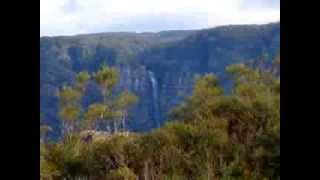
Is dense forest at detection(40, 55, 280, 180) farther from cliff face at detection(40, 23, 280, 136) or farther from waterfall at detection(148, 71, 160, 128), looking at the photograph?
waterfall at detection(148, 71, 160, 128)

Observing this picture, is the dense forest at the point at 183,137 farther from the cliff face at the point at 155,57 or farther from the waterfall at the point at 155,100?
the waterfall at the point at 155,100

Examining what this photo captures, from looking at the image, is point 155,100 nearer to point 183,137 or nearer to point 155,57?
point 155,57

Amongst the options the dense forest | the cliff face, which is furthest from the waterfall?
the dense forest

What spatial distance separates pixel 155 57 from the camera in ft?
10.6

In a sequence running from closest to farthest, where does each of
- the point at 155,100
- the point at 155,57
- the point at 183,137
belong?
the point at 155,100, the point at 155,57, the point at 183,137

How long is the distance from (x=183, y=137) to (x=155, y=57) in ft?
3.50

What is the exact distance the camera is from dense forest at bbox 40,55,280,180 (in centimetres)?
384

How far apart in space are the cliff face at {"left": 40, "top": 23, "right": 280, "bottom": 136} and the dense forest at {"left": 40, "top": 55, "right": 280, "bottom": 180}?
0.78 feet

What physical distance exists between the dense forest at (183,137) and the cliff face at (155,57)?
0.78 feet

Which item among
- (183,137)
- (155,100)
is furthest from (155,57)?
(183,137)

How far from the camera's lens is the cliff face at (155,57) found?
3047 millimetres
